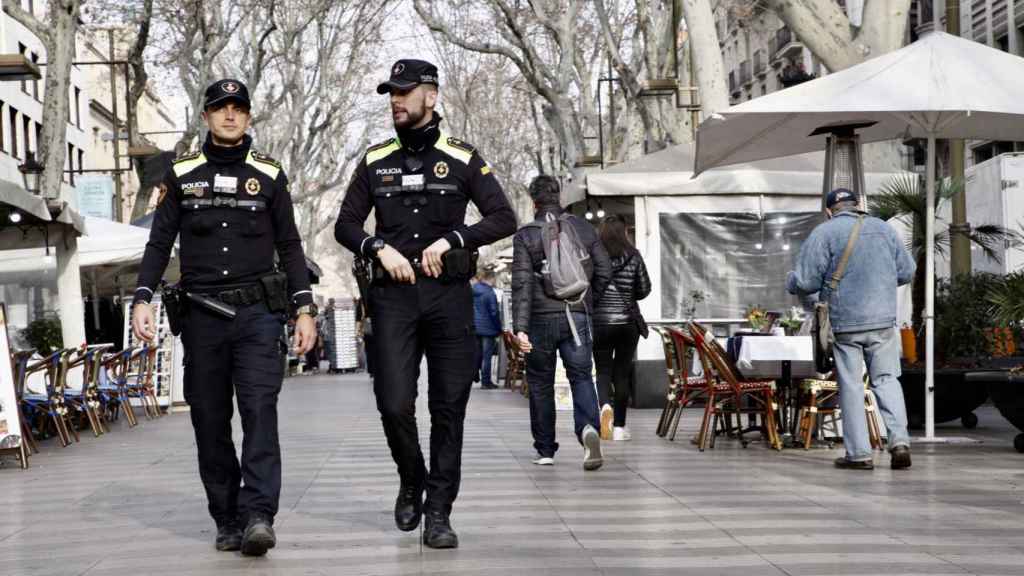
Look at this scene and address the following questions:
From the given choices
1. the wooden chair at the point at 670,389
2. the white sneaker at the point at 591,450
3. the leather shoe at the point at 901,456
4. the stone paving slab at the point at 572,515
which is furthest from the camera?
the wooden chair at the point at 670,389

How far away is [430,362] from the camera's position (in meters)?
6.97

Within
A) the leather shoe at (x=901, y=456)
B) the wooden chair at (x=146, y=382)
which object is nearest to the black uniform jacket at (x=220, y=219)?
the leather shoe at (x=901, y=456)

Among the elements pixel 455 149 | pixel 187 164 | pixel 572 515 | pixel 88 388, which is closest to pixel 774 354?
pixel 572 515

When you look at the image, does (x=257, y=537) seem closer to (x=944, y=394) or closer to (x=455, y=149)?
(x=455, y=149)

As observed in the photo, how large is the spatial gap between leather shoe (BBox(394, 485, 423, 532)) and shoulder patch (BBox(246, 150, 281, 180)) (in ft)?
4.90

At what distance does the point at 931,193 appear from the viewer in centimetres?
1258

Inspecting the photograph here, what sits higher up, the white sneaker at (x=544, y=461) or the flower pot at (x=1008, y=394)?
the flower pot at (x=1008, y=394)

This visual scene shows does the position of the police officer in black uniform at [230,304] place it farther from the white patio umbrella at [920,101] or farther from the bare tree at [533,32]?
the bare tree at [533,32]

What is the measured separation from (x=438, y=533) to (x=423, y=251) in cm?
121

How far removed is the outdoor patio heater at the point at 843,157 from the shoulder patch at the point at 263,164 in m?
6.57

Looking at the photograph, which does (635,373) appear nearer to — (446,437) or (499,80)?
(446,437)

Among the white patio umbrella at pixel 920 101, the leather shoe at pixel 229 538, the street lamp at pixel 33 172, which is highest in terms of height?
the street lamp at pixel 33 172

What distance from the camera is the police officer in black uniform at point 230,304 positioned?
6863mm

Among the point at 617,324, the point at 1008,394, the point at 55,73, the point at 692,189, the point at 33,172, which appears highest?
the point at 55,73
